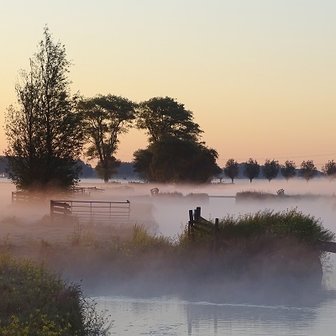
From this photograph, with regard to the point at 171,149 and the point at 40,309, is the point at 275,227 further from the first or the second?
the point at 171,149

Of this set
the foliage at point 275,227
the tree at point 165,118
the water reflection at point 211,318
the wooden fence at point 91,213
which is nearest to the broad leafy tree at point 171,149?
the tree at point 165,118

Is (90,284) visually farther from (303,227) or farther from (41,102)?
(41,102)

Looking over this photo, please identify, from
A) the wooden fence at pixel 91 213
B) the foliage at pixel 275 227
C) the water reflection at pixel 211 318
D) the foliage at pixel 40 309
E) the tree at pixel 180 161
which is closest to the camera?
the foliage at pixel 40 309

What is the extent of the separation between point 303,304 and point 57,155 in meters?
34.3

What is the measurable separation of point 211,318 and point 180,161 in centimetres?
9750

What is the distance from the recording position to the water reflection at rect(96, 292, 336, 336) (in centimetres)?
2306

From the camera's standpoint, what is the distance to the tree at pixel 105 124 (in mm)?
131875

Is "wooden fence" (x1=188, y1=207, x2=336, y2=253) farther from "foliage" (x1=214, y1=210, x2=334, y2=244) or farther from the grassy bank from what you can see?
"foliage" (x1=214, y1=210, x2=334, y2=244)

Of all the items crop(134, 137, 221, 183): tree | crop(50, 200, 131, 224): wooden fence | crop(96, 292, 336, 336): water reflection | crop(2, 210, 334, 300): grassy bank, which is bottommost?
crop(96, 292, 336, 336): water reflection

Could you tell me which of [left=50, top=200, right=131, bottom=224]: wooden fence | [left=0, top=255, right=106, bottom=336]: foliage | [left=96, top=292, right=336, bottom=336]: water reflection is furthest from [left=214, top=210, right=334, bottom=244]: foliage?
[left=50, top=200, right=131, bottom=224]: wooden fence

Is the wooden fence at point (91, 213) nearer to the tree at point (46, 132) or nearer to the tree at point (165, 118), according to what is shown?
the tree at point (46, 132)

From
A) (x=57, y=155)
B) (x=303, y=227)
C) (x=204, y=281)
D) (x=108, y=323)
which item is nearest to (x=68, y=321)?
(x=108, y=323)

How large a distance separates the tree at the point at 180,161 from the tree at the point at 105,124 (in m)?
6.94

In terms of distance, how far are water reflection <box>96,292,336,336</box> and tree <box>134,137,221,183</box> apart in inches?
3654
